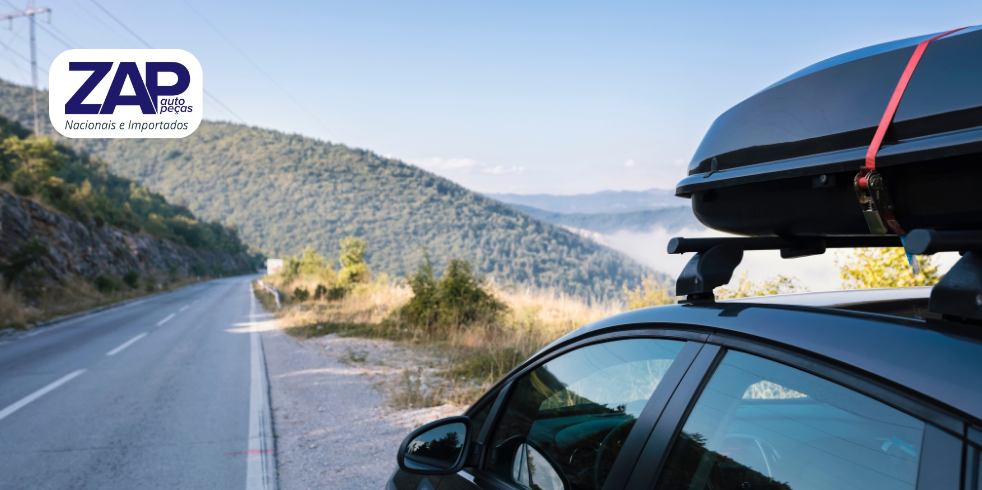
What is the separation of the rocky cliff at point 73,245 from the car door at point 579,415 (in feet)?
81.0

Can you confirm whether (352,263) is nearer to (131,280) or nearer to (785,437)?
(131,280)

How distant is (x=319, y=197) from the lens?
11325 centimetres

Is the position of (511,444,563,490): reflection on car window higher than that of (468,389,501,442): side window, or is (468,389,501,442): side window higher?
(468,389,501,442): side window

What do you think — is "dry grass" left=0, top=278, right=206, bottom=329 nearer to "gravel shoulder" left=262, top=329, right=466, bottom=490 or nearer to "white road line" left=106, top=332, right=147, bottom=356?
"white road line" left=106, top=332, right=147, bottom=356

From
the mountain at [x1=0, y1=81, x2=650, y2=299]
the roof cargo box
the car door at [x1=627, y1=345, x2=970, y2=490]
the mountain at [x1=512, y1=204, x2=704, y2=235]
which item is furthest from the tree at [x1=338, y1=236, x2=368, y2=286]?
the mountain at [x1=512, y1=204, x2=704, y2=235]

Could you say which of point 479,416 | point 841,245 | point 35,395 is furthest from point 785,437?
point 35,395

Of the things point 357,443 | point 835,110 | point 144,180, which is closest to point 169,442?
point 357,443

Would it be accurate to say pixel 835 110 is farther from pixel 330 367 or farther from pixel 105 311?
pixel 105 311

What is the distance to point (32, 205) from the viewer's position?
2491cm

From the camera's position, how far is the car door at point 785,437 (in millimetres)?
853

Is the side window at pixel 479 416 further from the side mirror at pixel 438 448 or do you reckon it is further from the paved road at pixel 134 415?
the paved road at pixel 134 415

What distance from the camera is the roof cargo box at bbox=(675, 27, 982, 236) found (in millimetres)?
1023

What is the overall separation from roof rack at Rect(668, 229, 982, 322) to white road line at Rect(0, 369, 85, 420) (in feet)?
25.5

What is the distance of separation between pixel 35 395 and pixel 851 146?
9268mm
